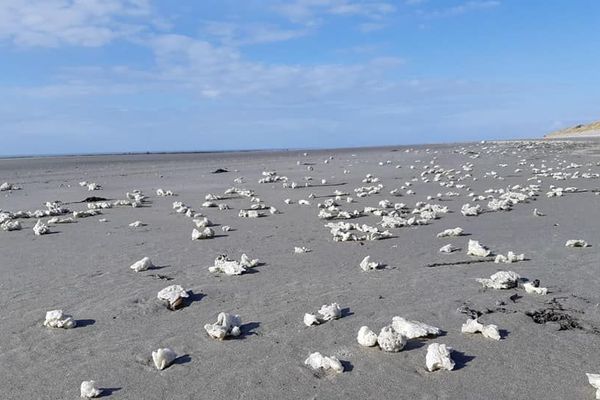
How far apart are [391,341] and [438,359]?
0.33m

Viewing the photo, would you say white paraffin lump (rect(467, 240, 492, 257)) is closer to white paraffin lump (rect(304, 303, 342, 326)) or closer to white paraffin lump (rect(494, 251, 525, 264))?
white paraffin lump (rect(494, 251, 525, 264))

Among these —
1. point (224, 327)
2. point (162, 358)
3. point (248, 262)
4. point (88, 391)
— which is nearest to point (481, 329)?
point (224, 327)

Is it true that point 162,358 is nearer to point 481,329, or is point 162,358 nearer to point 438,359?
point 438,359

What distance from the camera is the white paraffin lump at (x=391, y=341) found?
356 cm

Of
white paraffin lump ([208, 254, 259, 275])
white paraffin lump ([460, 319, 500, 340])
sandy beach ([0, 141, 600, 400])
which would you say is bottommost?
sandy beach ([0, 141, 600, 400])

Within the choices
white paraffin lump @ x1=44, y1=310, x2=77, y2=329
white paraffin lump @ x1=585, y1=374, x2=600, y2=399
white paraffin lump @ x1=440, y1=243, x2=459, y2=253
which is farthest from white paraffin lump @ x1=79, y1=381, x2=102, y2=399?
white paraffin lump @ x1=440, y1=243, x2=459, y2=253

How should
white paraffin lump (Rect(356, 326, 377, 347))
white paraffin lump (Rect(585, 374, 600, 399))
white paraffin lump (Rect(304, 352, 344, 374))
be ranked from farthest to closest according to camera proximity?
white paraffin lump (Rect(356, 326, 377, 347)) < white paraffin lump (Rect(304, 352, 344, 374)) < white paraffin lump (Rect(585, 374, 600, 399))

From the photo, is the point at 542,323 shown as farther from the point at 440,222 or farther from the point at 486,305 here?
the point at 440,222

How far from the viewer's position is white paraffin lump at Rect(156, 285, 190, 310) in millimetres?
4590

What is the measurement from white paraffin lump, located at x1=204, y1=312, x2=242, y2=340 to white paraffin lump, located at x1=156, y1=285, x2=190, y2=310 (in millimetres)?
674

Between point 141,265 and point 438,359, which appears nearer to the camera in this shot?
point 438,359

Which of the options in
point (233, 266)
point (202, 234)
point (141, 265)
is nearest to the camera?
point (233, 266)

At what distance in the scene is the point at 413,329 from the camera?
3775mm

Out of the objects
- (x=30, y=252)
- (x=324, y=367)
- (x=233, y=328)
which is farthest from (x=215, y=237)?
(x=324, y=367)
